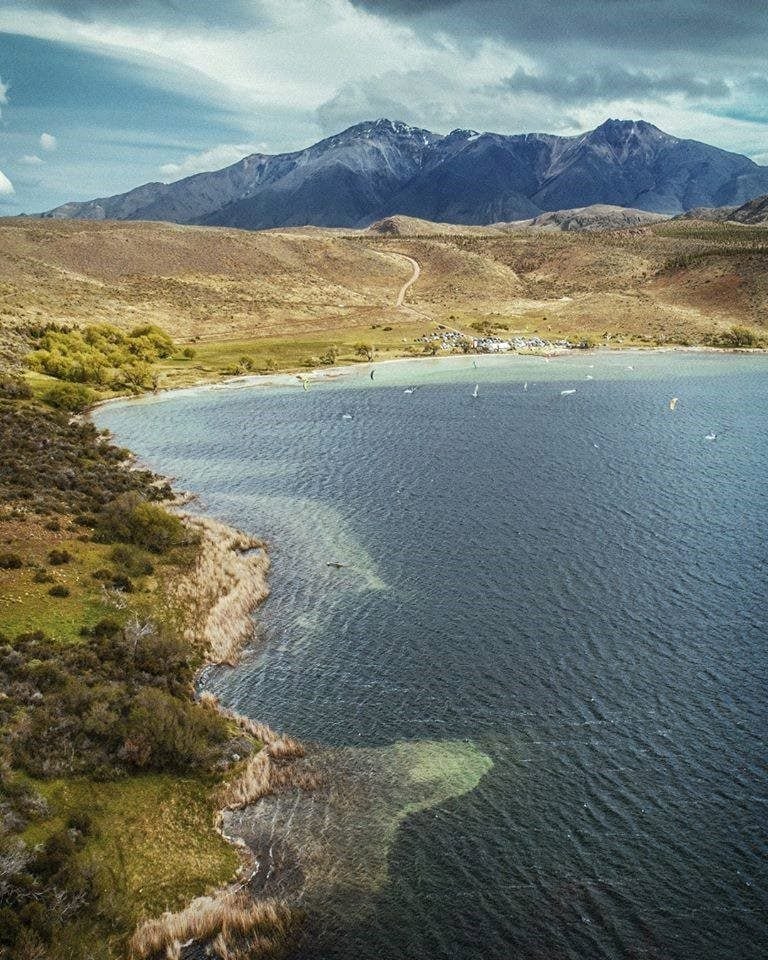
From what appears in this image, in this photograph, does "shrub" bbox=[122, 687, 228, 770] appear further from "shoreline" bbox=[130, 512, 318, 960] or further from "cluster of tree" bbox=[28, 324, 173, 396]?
"cluster of tree" bbox=[28, 324, 173, 396]

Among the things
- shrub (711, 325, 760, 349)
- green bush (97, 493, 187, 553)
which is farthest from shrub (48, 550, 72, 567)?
shrub (711, 325, 760, 349)

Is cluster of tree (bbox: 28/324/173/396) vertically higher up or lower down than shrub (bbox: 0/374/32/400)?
higher up

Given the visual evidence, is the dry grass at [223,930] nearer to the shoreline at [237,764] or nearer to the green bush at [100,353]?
the shoreline at [237,764]

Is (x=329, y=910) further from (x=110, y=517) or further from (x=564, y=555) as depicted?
(x=110, y=517)

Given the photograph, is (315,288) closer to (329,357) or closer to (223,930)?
(329,357)

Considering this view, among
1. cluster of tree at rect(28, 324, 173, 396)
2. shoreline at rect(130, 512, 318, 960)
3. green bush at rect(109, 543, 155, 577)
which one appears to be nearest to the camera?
shoreline at rect(130, 512, 318, 960)

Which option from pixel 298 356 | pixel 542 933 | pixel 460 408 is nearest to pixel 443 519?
pixel 542 933
